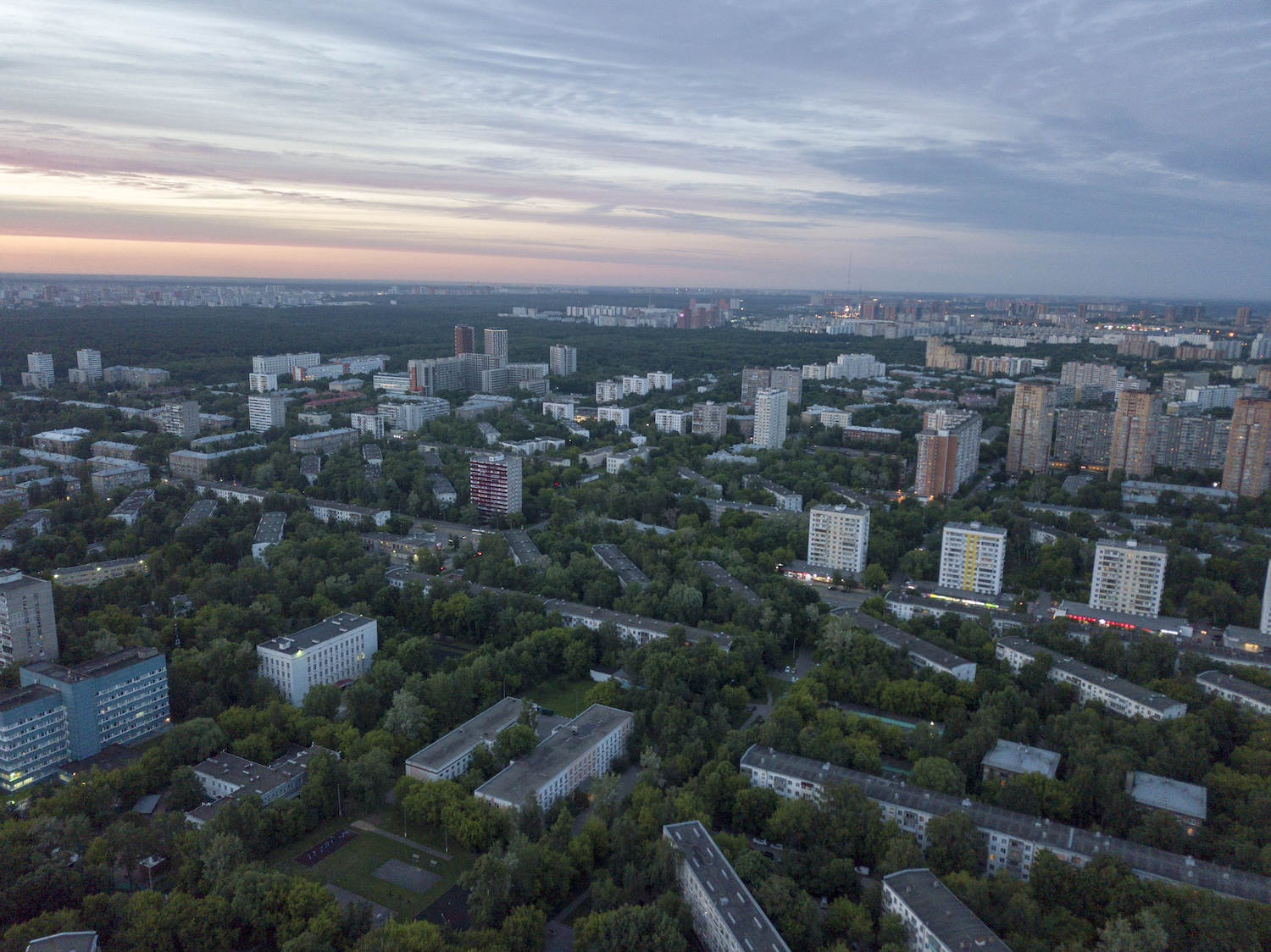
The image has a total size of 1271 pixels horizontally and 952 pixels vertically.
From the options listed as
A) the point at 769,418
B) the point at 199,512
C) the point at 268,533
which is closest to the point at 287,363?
the point at 199,512

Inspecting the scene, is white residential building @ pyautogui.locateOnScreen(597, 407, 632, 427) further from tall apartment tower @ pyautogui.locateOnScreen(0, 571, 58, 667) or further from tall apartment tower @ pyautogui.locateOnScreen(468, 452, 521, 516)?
tall apartment tower @ pyautogui.locateOnScreen(0, 571, 58, 667)

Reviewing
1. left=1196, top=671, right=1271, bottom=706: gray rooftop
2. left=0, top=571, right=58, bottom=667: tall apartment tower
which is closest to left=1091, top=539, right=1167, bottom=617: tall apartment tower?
left=1196, top=671, right=1271, bottom=706: gray rooftop

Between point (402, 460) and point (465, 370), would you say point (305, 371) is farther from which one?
point (402, 460)

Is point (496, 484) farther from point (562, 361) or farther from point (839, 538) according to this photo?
point (562, 361)

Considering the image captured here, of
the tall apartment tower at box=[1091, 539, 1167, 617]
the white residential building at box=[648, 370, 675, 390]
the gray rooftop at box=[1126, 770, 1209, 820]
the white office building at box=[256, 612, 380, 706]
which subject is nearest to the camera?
the gray rooftop at box=[1126, 770, 1209, 820]

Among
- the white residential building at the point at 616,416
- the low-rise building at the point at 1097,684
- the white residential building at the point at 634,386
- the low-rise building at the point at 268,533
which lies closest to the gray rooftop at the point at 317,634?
the low-rise building at the point at 268,533

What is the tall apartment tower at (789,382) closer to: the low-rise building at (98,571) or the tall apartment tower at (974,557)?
the tall apartment tower at (974,557)
